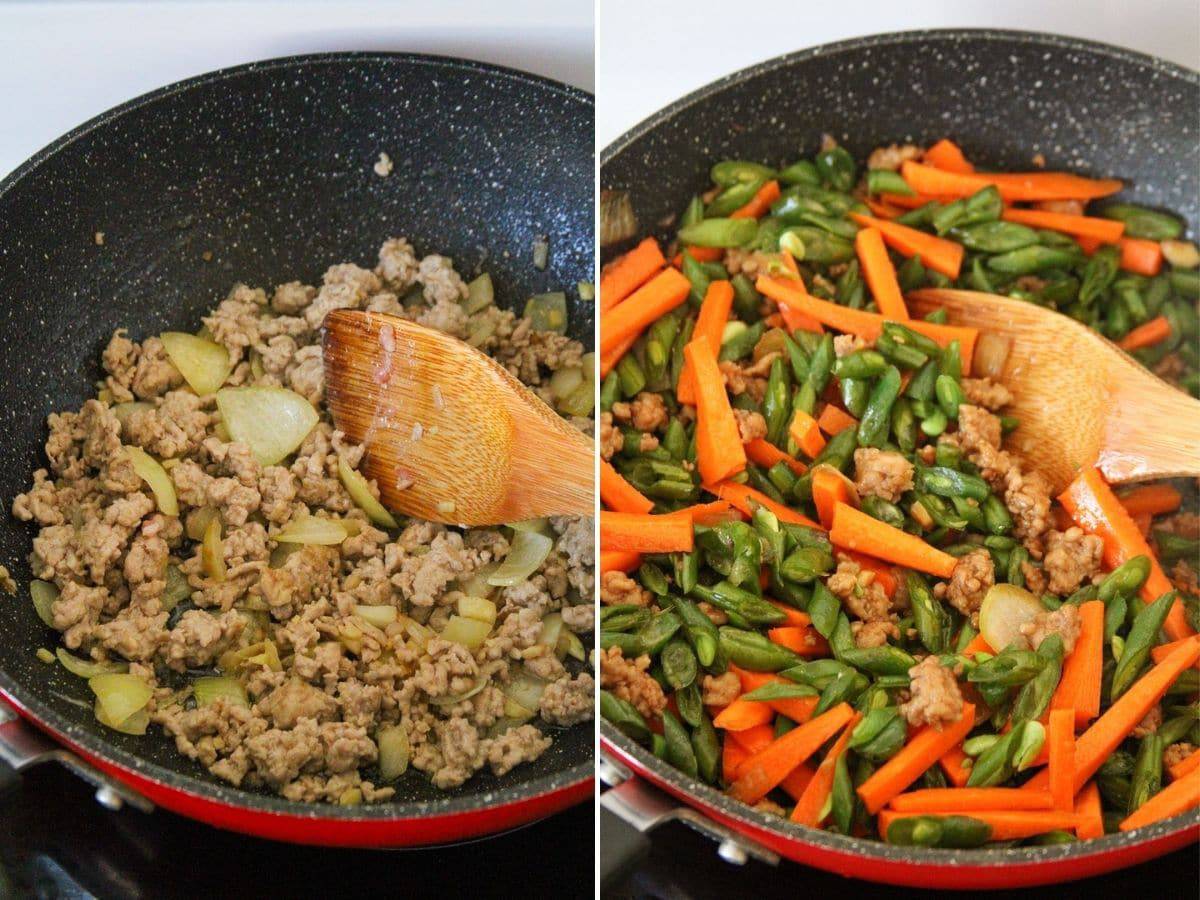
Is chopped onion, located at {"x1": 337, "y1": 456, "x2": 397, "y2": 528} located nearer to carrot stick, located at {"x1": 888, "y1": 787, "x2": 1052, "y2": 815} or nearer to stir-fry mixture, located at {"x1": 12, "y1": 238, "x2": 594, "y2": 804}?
stir-fry mixture, located at {"x1": 12, "y1": 238, "x2": 594, "y2": 804}

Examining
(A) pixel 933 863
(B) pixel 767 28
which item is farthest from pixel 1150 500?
(B) pixel 767 28

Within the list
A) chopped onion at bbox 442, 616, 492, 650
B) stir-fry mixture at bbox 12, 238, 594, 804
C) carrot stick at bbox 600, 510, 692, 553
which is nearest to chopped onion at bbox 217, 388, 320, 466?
stir-fry mixture at bbox 12, 238, 594, 804

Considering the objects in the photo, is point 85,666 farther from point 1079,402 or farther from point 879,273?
point 1079,402

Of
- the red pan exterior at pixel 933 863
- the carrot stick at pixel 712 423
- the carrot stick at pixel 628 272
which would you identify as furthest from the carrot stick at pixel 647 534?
the carrot stick at pixel 628 272

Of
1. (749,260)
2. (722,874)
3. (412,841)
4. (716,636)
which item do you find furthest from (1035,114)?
(412,841)

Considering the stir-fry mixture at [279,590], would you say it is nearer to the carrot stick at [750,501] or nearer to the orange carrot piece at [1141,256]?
the carrot stick at [750,501]

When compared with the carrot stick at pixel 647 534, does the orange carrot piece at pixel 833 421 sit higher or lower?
higher
